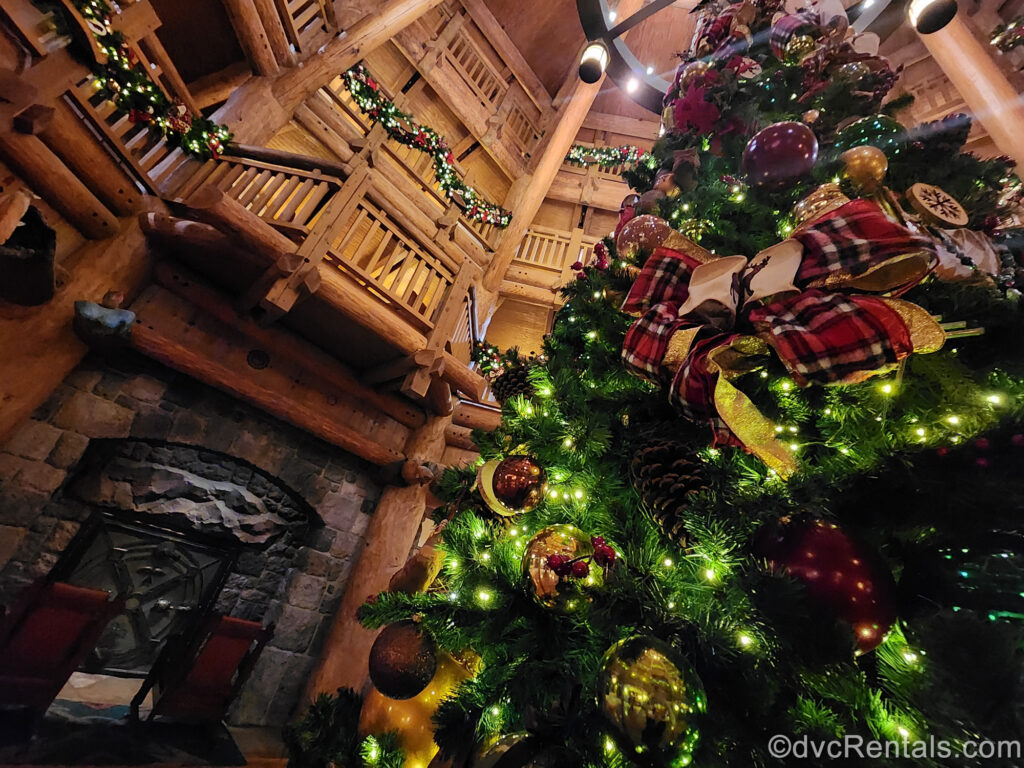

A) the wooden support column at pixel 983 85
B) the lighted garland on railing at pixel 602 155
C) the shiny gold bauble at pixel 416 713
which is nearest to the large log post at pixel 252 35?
the shiny gold bauble at pixel 416 713

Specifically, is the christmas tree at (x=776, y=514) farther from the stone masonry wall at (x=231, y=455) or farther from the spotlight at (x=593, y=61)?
the stone masonry wall at (x=231, y=455)

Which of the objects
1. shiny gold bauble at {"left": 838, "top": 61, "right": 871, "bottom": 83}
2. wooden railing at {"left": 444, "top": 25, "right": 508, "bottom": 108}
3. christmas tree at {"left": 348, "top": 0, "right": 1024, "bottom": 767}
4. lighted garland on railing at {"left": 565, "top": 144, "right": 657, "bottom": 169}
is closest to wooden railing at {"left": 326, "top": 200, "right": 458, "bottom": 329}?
christmas tree at {"left": 348, "top": 0, "right": 1024, "bottom": 767}

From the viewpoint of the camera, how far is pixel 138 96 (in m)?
2.86

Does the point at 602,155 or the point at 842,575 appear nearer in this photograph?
the point at 842,575

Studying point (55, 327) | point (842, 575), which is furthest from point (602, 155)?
point (842, 575)

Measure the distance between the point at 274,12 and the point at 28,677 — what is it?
5.08 m

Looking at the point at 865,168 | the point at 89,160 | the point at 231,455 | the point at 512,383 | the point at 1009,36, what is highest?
the point at 1009,36

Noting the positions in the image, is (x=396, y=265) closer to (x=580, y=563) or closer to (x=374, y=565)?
(x=374, y=565)

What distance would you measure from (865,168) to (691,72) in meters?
1.40

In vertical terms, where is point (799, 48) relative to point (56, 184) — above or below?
above

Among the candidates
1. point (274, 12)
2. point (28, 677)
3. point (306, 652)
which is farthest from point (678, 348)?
point (274, 12)

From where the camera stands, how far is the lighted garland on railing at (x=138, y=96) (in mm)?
2598

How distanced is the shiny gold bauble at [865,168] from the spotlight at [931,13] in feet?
6.35

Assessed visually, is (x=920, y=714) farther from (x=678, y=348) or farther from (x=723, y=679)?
(x=678, y=348)
